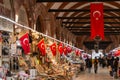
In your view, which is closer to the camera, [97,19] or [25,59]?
[25,59]

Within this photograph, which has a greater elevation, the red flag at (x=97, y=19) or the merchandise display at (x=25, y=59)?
the red flag at (x=97, y=19)

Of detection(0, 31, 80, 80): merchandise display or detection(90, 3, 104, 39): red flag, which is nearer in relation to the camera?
detection(0, 31, 80, 80): merchandise display

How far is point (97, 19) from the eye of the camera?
60.1 ft

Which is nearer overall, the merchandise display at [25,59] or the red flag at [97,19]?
the merchandise display at [25,59]

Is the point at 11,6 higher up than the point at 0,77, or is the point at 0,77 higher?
the point at 11,6

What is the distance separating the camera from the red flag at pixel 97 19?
706 inches

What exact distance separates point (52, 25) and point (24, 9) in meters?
8.57

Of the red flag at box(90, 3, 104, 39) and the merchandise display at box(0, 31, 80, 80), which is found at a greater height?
the red flag at box(90, 3, 104, 39)

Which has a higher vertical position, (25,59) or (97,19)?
(97,19)

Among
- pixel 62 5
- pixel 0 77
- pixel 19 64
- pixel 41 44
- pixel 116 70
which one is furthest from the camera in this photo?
pixel 62 5

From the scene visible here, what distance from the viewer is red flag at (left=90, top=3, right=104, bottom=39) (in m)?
17.9

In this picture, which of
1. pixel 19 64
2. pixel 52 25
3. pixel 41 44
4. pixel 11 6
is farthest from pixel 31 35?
pixel 52 25

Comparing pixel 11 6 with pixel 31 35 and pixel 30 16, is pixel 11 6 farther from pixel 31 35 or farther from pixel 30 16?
pixel 30 16

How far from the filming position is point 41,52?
13.9 meters
